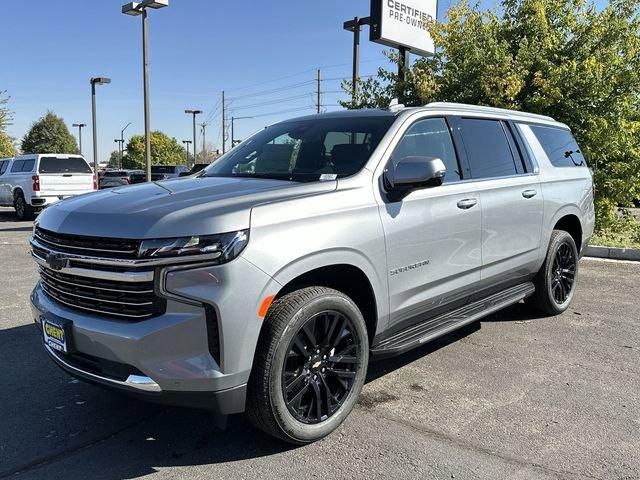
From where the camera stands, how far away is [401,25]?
38.0ft

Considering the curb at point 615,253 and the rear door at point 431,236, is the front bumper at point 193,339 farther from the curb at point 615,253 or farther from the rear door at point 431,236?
the curb at point 615,253

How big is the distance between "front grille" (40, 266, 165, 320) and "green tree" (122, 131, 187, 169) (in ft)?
223

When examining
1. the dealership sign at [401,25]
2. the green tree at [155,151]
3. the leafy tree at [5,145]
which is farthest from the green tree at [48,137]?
the dealership sign at [401,25]

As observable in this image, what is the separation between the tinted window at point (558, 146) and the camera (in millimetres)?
5566

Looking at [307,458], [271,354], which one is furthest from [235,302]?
[307,458]

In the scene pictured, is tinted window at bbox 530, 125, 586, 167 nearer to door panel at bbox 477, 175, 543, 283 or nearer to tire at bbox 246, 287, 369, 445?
door panel at bbox 477, 175, 543, 283

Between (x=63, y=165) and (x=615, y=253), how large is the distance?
1413 cm

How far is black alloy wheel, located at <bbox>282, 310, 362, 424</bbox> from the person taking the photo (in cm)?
308

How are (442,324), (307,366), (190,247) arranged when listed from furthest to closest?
1. (442,324)
2. (307,366)
3. (190,247)

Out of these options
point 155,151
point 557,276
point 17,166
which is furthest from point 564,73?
point 155,151

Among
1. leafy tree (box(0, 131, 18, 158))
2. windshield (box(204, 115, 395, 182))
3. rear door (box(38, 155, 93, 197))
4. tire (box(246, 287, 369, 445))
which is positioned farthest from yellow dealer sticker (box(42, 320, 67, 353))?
leafy tree (box(0, 131, 18, 158))

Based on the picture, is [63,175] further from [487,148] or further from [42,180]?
[487,148]

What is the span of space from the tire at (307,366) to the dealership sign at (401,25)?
926 cm

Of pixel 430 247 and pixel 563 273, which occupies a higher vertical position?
pixel 430 247
